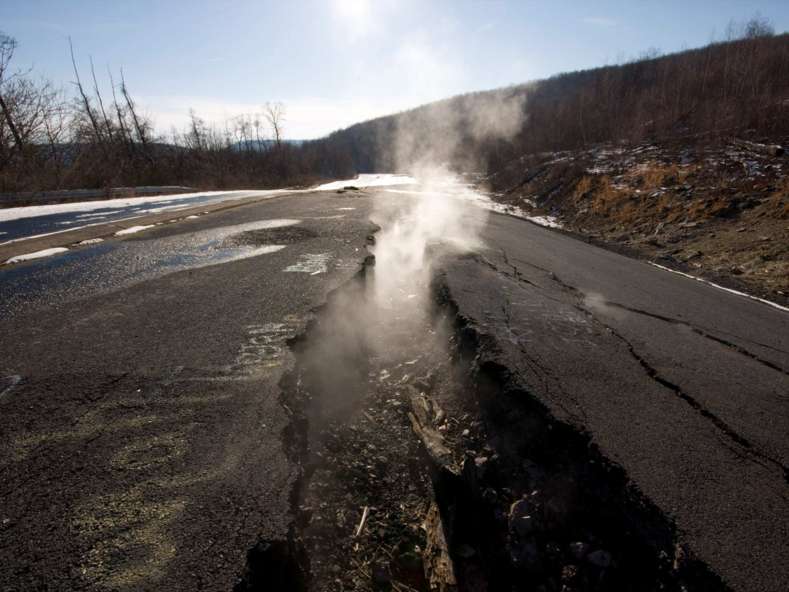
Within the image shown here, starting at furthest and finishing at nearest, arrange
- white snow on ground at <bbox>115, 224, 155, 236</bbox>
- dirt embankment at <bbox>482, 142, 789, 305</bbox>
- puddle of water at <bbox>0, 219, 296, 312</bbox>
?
dirt embankment at <bbox>482, 142, 789, 305</bbox> < white snow on ground at <bbox>115, 224, 155, 236</bbox> < puddle of water at <bbox>0, 219, 296, 312</bbox>

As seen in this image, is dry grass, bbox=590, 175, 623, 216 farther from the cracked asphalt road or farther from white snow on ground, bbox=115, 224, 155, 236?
white snow on ground, bbox=115, 224, 155, 236

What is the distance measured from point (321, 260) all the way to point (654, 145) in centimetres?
1730

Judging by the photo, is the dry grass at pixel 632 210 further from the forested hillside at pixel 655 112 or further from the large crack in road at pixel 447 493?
the large crack in road at pixel 447 493

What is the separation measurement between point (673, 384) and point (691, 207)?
356 inches

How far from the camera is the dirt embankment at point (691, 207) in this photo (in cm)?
712

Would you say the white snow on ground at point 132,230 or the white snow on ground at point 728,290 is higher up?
the white snow on ground at point 132,230

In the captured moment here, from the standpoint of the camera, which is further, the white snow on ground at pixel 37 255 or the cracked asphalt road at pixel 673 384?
the white snow on ground at pixel 37 255

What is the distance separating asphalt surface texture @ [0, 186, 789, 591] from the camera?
1447 mm

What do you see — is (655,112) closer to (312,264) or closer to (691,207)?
(691,207)

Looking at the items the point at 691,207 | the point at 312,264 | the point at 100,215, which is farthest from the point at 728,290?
the point at 100,215

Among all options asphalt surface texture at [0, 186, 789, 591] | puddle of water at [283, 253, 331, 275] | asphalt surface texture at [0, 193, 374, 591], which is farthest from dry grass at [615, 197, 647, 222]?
asphalt surface texture at [0, 193, 374, 591]

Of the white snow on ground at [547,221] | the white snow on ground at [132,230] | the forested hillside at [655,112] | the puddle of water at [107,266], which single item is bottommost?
the white snow on ground at [547,221]

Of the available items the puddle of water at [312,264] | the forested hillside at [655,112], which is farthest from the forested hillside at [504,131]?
the puddle of water at [312,264]

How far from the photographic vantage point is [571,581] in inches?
67.2
